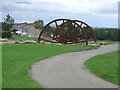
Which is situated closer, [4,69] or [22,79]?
[22,79]

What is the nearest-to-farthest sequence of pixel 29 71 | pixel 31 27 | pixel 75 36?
pixel 29 71 → pixel 75 36 → pixel 31 27

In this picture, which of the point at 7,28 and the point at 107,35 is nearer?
the point at 107,35

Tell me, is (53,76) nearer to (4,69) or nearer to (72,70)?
(72,70)

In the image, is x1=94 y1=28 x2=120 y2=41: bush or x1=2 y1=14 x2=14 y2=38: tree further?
x1=94 y1=28 x2=120 y2=41: bush

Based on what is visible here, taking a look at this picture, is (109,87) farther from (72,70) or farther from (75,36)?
(75,36)

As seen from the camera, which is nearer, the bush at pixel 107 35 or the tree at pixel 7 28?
the tree at pixel 7 28

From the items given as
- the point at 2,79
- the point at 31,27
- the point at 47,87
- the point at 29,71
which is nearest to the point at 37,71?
the point at 29,71

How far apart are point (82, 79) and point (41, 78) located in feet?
6.94

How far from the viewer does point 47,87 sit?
9867 mm

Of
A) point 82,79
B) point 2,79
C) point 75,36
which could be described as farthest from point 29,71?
point 75,36

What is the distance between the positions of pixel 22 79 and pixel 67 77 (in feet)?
7.74

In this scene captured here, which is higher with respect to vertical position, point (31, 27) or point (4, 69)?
point (31, 27)

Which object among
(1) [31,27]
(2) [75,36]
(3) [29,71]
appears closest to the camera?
(3) [29,71]

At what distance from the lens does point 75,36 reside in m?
41.7
